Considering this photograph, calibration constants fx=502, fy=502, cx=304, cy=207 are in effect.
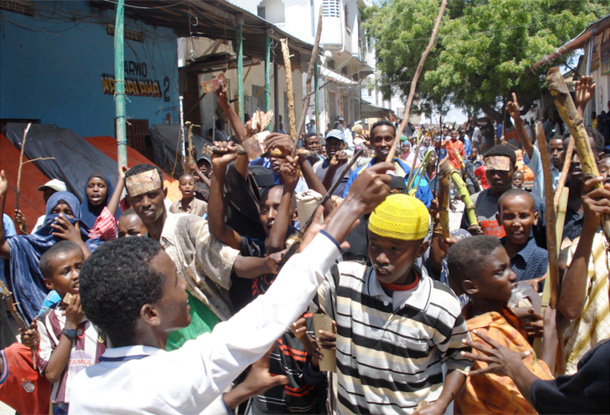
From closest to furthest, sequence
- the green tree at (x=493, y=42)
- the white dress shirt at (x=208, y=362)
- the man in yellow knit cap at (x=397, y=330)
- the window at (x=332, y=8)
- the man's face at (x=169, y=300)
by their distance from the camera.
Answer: the white dress shirt at (x=208, y=362), the man's face at (x=169, y=300), the man in yellow knit cap at (x=397, y=330), the green tree at (x=493, y=42), the window at (x=332, y=8)

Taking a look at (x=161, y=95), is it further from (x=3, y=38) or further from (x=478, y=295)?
(x=478, y=295)

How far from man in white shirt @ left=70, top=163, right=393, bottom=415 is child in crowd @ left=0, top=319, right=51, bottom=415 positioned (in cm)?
137

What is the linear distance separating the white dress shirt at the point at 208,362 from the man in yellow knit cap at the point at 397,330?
0.61m

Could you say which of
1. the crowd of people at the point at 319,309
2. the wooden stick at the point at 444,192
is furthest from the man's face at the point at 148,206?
the wooden stick at the point at 444,192

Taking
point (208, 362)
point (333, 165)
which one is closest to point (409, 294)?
point (208, 362)

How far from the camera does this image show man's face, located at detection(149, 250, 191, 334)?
158 cm

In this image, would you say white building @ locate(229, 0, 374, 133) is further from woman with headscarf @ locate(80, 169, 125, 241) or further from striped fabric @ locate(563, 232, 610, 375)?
striped fabric @ locate(563, 232, 610, 375)

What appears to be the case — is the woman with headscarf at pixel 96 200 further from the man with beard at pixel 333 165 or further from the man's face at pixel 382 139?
the man's face at pixel 382 139

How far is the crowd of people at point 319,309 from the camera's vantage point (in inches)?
56.4

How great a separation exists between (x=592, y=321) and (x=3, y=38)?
32.0ft

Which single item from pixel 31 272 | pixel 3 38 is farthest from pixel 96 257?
pixel 3 38

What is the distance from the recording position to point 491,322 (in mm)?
2135

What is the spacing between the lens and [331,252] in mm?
1433

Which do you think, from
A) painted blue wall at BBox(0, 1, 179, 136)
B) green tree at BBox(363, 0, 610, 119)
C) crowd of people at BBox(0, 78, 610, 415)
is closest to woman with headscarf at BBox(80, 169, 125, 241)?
crowd of people at BBox(0, 78, 610, 415)
